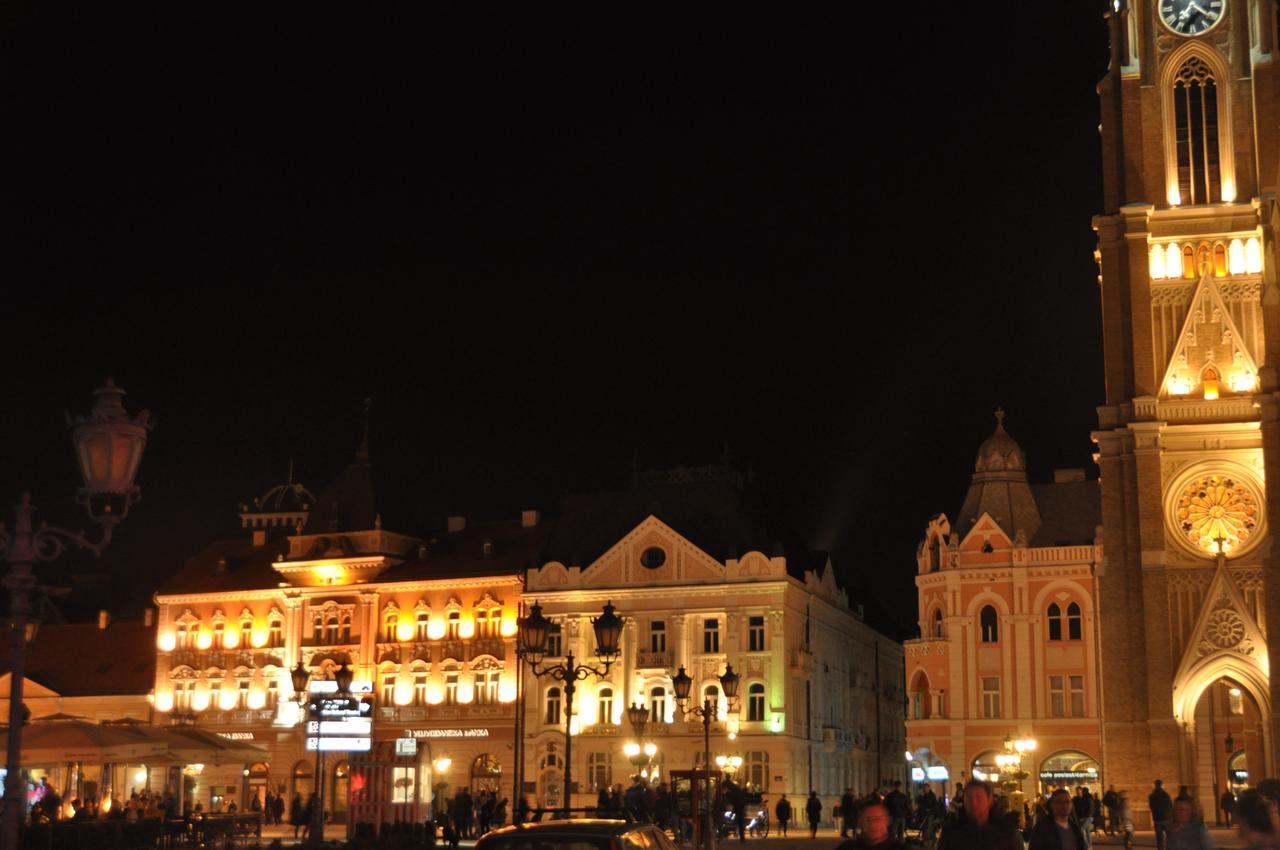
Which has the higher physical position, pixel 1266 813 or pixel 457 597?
pixel 457 597

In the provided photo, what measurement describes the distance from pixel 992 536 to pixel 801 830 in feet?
51.6

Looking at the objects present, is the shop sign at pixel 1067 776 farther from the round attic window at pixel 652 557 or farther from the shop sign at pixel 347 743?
the shop sign at pixel 347 743

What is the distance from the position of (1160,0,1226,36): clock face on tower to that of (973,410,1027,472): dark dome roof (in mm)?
19902

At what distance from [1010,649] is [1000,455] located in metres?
9.39

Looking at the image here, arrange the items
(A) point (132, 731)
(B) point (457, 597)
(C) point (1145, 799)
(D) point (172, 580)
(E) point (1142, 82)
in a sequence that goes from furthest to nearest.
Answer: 1. (D) point (172, 580)
2. (B) point (457, 597)
3. (E) point (1142, 82)
4. (C) point (1145, 799)
5. (A) point (132, 731)

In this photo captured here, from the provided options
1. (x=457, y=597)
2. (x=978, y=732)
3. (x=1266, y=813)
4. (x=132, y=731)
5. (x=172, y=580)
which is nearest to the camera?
(x=1266, y=813)

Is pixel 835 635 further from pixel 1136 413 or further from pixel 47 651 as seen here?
pixel 47 651

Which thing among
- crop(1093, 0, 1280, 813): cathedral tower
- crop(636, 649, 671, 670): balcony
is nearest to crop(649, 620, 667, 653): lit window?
crop(636, 649, 671, 670): balcony

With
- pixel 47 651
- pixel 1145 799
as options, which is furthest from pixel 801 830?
pixel 47 651

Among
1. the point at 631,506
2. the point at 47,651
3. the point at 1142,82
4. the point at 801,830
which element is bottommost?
the point at 801,830

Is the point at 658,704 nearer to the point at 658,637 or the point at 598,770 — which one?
the point at 658,637

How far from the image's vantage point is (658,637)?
239ft

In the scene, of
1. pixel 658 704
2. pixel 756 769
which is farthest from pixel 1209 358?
pixel 658 704

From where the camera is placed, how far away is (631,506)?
78062mm
